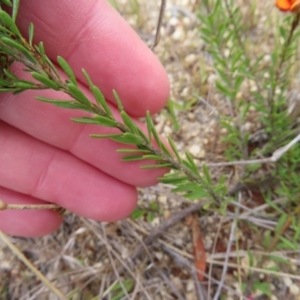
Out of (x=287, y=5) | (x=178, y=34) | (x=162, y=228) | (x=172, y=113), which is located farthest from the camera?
(x=178, y=34)

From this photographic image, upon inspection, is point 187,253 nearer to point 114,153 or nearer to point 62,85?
point 114,153

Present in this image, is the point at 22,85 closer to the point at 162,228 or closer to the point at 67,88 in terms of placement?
the point at 67,88

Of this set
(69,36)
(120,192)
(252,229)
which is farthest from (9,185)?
(252,229)

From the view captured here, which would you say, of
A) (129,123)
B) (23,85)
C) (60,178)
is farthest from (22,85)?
(60,178)

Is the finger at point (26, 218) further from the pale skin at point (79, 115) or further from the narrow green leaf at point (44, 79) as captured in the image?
the narrow green leaf at point (44, 79)

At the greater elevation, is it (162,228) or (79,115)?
(79,115)

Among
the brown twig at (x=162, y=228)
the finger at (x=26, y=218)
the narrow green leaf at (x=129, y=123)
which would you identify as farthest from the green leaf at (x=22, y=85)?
the brown twig at (x=162, y=228)

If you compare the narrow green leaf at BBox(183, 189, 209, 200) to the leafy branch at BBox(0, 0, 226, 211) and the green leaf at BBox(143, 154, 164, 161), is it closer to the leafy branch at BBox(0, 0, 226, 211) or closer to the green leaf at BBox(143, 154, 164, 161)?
the leafy branch at BBox(0, 0, 226, 211)
